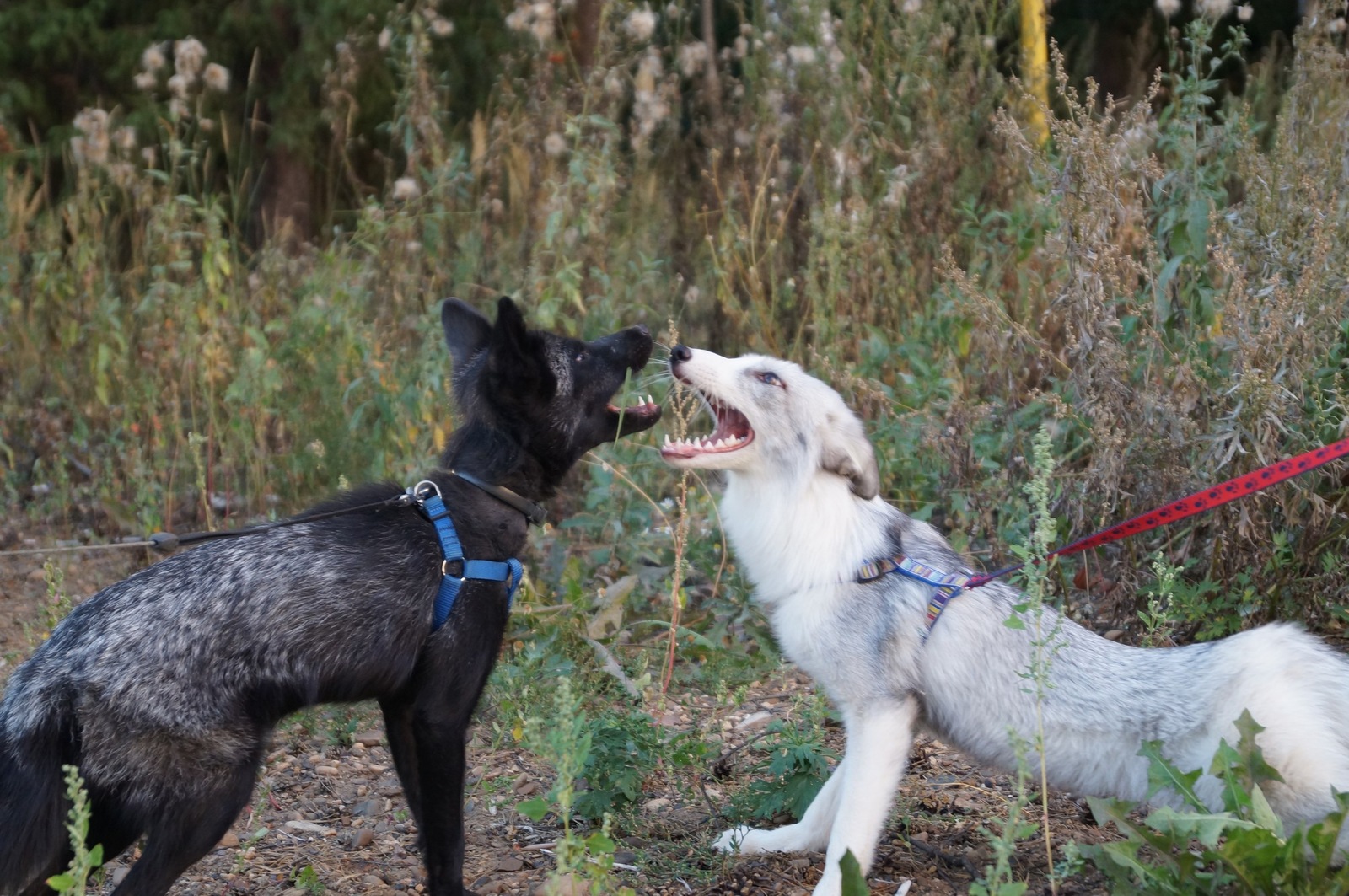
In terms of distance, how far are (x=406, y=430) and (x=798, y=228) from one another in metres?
2.74

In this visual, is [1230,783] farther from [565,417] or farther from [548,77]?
[548,77]

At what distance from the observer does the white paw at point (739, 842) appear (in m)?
3.87

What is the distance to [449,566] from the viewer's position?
3766 millimetres

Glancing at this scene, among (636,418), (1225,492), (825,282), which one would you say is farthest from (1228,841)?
(825,282)

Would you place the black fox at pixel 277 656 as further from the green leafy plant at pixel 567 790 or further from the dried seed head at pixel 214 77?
the dried seed head at pixel 214 77

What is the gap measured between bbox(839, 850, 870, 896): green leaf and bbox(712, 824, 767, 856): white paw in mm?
847

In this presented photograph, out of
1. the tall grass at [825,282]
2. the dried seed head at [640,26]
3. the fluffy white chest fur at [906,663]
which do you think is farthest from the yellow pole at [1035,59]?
the fluffy white chest fur at [906,663]

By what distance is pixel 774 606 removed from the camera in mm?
3971

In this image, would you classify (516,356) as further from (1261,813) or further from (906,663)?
(1261,813)

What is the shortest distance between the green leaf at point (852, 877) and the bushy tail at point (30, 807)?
76.2 inches

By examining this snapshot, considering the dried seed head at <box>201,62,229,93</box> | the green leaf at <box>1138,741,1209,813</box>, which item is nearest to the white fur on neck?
the green leaf at <box>1138,741,1209,813</box>

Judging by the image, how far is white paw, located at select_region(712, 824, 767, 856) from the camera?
3.87m

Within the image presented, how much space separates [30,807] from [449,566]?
122 cm

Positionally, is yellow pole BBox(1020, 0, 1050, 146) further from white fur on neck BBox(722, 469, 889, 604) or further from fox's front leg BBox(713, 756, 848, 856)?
fox's front leg BBox(713, 756, 848, 856)
